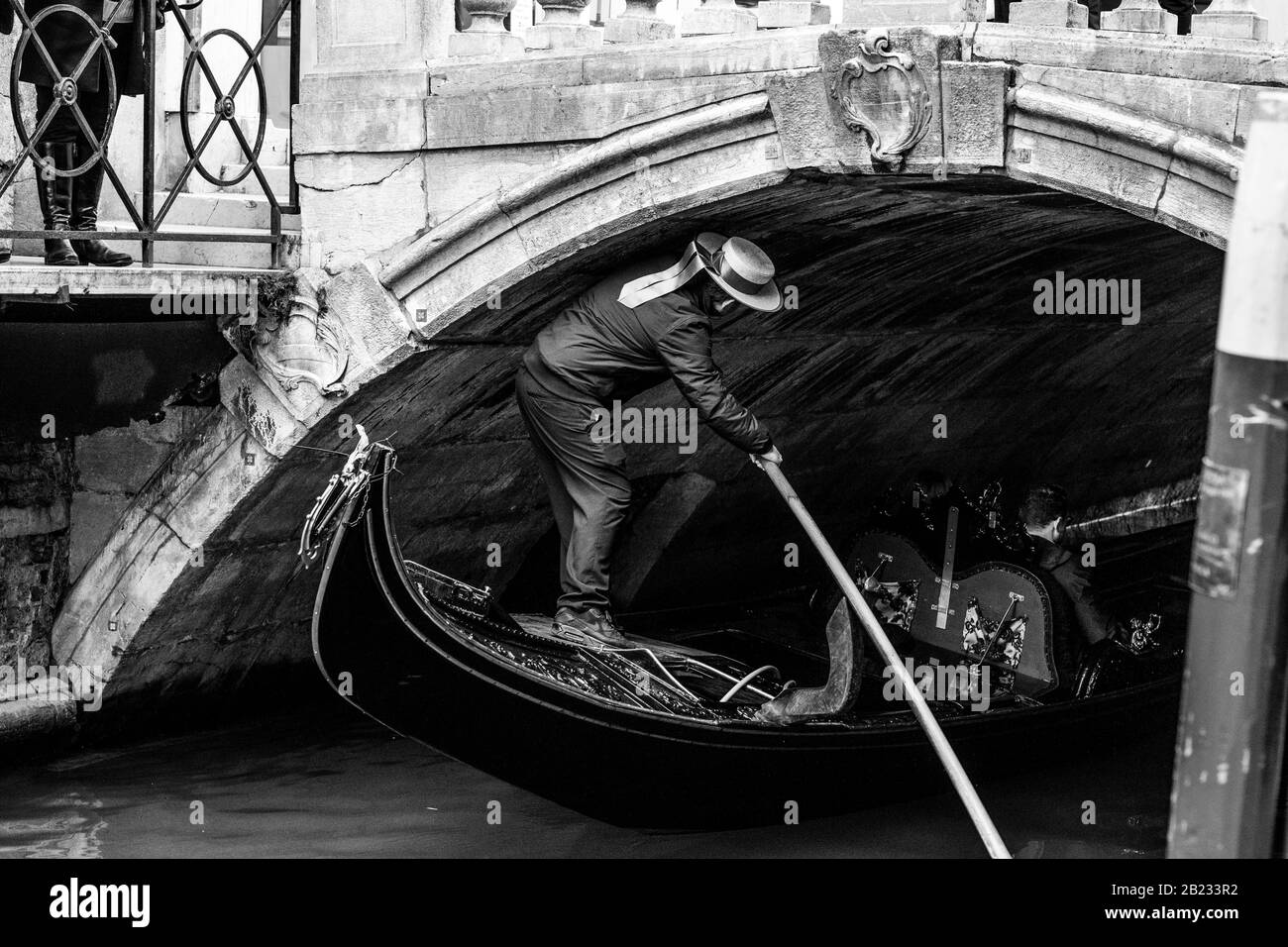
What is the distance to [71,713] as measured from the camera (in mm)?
5621

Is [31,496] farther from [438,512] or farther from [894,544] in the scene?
[894,544]

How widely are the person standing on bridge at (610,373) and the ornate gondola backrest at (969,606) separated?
105 centimetres

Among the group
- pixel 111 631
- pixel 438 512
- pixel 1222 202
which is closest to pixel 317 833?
pixel 111 631

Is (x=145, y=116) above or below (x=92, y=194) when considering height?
above

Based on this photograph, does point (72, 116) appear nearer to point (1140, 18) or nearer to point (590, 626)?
point (590, 626)

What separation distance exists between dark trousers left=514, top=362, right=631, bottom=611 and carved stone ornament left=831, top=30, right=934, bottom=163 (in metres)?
1.24

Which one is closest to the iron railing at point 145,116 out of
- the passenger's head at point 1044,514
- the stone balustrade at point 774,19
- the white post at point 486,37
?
the white post at point 486,37

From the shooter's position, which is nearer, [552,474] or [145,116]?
[145,116]

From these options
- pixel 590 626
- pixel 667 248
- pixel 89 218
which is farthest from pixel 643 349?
pixel 89 218

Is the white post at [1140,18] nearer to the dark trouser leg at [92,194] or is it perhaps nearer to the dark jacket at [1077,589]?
the dark jacket at [1077,589]

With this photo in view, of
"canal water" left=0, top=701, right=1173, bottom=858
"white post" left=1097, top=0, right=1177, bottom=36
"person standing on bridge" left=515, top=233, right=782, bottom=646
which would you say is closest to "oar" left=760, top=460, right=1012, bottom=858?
"person standing on bridge" left=515, top=233, right=782, bottom=646

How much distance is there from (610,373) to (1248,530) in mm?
3098

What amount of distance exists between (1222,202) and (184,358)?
9.70ft

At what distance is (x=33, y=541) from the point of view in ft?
18.1
